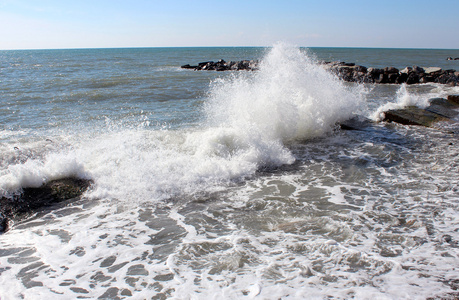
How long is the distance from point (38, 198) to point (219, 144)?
3.60 metres

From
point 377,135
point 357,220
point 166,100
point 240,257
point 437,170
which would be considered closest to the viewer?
point 240,257

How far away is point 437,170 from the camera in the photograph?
6152 mm

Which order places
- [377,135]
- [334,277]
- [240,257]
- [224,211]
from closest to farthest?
[334,277] < [240,257] < [224,211] < [377,135]

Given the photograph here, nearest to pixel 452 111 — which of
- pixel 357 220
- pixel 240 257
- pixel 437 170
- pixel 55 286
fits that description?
pixel 437 170

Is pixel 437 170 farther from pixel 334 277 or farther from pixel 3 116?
pixel 3 116

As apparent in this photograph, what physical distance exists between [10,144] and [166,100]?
8082mm

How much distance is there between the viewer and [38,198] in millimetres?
5270

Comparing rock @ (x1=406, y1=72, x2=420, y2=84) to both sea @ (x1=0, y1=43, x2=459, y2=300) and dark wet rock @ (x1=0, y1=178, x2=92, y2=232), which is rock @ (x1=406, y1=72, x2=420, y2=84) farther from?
dark wet rock @ (x1=0, y1=178, x2=92, y2=232)

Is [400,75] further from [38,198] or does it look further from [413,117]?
[38,198]

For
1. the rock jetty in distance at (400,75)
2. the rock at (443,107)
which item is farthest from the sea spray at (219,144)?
the rock jetty in distance at (400,75)

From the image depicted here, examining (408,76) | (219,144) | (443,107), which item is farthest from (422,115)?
(408,76)

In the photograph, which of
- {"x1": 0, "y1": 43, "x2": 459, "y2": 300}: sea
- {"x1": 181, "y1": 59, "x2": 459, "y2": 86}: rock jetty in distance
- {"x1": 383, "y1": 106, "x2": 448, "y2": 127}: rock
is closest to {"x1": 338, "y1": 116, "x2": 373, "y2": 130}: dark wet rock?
Result: {"x1": 0, "y1": 43, "x2": 459, "y2": 300}: sea

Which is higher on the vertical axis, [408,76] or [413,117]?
[408,76]

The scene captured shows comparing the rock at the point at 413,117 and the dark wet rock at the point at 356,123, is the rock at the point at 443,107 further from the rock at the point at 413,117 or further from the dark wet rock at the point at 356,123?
the dark wet rock at the point at 356,123
